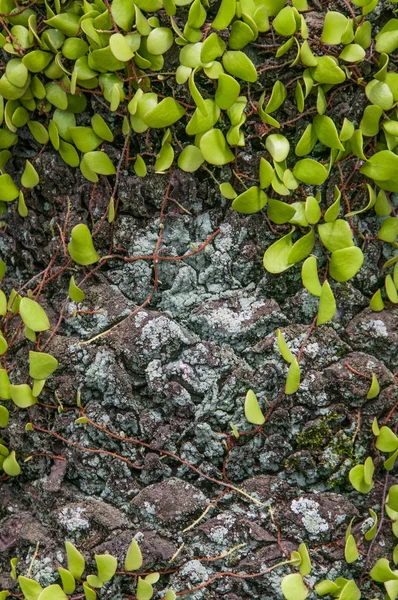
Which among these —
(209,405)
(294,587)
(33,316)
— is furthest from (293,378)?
→ (33,316)

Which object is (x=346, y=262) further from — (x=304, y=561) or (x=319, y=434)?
(x=304, y=561)

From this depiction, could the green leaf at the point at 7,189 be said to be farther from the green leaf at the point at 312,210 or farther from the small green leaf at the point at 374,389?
the small green leaf at the point at 374,389

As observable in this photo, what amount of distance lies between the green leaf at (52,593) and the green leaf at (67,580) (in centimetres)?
1

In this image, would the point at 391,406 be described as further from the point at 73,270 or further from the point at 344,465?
the point at 73,270

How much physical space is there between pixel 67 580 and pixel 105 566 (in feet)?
0.25

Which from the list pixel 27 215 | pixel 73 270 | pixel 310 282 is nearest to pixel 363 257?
pixel 310 282

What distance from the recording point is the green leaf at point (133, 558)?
102cm

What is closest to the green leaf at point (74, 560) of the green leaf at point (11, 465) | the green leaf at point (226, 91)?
the green leaf at point (11, 465)

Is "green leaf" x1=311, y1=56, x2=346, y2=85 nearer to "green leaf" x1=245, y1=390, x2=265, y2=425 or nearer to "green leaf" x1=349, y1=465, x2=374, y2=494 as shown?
"green leaf" x1=245, y1=390, x2=265, y2=425

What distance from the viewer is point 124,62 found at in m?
1.03

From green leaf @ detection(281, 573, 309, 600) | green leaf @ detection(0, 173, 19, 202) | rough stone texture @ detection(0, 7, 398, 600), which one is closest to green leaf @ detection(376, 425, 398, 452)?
rough stone texture @ detection(0, 7, 398, 600)

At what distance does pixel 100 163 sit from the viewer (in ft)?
3.54

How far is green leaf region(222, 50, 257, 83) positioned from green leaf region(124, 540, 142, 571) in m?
0.83

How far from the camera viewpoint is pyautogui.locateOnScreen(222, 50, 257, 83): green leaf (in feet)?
3.24
